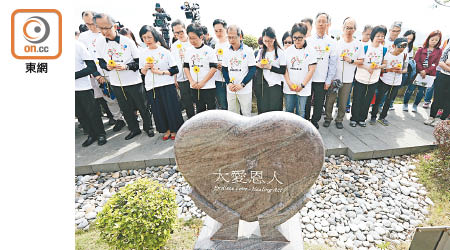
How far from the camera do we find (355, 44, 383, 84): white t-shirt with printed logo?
13.3 feet

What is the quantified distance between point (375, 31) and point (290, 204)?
3.58 meters

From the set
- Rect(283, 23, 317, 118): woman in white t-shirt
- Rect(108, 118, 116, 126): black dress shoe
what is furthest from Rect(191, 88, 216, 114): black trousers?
Rect(108, 118, 116, 126): black dress shoe

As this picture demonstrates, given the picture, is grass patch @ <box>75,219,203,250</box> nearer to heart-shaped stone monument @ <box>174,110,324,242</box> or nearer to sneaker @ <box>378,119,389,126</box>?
heart-shaped stone monument @ <box>174,110,324,242</box>

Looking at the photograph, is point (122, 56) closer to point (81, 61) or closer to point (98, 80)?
point (81, 61)

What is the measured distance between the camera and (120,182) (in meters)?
3.62

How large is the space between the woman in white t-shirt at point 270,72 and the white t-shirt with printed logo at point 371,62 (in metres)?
1.57

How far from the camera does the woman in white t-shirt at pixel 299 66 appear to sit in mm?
3557

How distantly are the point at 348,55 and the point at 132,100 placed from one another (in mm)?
4106

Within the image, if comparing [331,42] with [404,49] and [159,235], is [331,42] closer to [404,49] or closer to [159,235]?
[404,49]

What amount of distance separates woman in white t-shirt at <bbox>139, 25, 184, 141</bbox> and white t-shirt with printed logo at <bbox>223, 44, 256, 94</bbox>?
3.02ft

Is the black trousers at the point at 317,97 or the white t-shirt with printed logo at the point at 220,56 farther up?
the white t-shirt with printed logo at the point at 220,56

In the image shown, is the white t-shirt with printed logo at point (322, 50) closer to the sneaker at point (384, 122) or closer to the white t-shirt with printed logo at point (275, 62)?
the white t-shirt with printed logo at point (275, 62)

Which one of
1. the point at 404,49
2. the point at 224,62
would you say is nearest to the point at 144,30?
the point at 224,62

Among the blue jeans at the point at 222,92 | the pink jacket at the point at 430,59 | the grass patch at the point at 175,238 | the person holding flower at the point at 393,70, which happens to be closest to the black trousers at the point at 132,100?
the blue jeans at the point at 222,92
